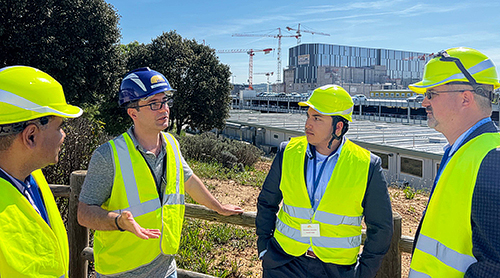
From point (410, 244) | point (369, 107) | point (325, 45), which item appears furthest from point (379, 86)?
point (410, 244)

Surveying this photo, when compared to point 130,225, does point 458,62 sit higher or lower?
higher

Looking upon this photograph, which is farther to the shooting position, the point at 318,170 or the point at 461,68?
the point at 318,170

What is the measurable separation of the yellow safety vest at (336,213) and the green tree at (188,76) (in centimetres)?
2327

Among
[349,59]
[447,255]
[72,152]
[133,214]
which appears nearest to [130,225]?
[133,214]

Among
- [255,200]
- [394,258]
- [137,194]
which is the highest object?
[137,194]

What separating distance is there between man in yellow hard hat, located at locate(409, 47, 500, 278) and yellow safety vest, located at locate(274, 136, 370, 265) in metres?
0.61

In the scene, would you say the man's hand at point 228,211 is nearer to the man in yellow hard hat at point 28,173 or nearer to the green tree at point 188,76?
the man in yellow hard hat at point 28,173

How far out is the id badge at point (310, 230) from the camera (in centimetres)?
248

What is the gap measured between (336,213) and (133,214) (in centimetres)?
133

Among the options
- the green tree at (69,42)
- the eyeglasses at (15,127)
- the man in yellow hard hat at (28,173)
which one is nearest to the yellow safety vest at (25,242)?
the man in yellow hard hat at (28,173)

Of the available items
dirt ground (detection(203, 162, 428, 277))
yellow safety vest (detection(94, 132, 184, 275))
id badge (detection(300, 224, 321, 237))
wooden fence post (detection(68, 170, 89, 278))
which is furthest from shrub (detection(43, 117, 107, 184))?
id badge (detection(300, 224, 321, 237))

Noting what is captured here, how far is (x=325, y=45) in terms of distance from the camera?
420 feet

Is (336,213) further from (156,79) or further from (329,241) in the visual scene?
(156,79)

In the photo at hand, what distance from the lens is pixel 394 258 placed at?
2785 millimetres
